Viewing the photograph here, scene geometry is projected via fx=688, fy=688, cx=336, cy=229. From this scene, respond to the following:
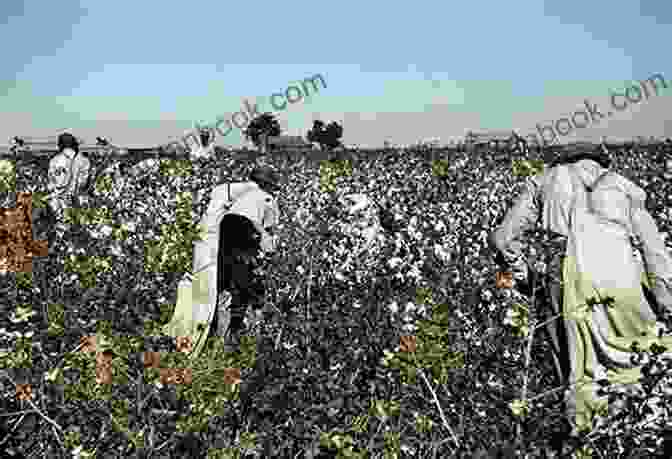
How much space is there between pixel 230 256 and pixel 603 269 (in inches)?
119

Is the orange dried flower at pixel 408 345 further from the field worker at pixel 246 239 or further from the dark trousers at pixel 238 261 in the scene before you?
the dark trousers at pixel 238 261

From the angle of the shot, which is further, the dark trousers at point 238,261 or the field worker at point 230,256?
the dark trousers at point 238,261

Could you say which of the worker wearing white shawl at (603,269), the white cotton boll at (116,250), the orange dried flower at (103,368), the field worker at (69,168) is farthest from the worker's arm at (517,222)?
the field worker at (69,168)

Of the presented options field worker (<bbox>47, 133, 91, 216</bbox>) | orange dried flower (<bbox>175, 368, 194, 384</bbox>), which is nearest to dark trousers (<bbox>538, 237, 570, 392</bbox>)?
orange dried flower (<bbox>175, 368, 194, 384</bbox>)

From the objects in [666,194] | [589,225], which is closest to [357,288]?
[589,225]

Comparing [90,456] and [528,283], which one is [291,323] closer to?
[528,283]

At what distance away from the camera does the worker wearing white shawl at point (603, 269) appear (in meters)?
3.37

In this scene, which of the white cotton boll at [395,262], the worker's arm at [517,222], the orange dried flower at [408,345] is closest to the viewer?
the orange dried flower at [408,345]

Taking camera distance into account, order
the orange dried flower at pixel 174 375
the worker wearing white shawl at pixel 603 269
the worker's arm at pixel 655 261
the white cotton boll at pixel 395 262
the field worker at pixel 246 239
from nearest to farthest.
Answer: the orange dried flower at pixel 174 375 → the worker wearing white shawl at pixel 603 269 → the worker's arm at pixel 655 261 → the field worker at pixel 246 239 → the white cotton boll at pixel 395 262

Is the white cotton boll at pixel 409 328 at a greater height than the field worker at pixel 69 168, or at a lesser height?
lesser

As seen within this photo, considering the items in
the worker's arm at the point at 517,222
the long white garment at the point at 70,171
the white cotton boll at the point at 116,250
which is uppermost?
the long white garment at the point at 70,171

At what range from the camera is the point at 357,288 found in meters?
5.76

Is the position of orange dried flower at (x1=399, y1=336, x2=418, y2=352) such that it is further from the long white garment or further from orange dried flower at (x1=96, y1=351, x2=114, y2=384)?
the long white garment

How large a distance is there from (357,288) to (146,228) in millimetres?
2118
